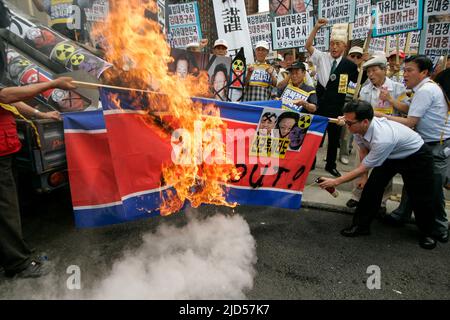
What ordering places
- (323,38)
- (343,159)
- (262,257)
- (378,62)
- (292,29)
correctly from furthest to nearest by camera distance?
(323,38), (343,159), (292,29), (378,62), (262,257)

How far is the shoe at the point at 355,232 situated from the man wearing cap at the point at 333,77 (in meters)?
2.13

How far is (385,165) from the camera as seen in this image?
13.3 ft

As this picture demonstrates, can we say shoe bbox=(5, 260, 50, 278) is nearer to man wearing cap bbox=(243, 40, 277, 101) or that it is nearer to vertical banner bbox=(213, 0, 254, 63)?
man wearing cap bbox=(243, 40, 277, 101)

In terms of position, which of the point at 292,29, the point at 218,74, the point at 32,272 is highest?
the point at 292,29

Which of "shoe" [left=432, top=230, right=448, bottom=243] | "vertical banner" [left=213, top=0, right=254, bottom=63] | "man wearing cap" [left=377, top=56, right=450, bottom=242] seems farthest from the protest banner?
"shoe" [left=432, top=230, right=448, bottom=243]

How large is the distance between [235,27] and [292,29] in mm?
1282

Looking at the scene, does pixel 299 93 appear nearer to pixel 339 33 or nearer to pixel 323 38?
pixel 339 33

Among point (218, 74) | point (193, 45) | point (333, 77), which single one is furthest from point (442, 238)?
point (193, 45)

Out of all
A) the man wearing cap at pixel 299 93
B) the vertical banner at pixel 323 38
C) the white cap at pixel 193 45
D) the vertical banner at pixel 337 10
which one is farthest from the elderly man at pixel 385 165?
the vertical banner at pixel 323 38

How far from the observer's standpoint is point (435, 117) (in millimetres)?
4031

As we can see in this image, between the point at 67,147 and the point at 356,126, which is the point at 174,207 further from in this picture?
the point at 356,126

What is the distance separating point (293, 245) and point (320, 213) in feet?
4.08

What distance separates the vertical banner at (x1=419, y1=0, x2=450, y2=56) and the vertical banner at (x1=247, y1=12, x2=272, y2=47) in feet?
12.0
